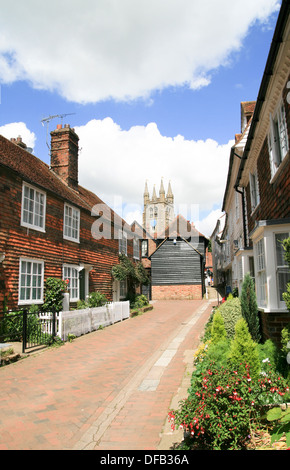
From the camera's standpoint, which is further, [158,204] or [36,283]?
[158,204]

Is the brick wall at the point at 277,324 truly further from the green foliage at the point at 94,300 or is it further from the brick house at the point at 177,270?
the brick house at the point at 177,270

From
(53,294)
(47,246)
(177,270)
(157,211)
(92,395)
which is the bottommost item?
(92,395)

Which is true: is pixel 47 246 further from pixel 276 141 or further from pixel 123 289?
pixel 123 289

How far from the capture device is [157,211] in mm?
112375

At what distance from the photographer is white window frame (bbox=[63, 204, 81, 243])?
53.2 feet

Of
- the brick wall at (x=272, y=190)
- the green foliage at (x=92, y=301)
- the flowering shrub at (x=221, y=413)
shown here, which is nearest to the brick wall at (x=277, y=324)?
the brick wall at (x=272, y=190)

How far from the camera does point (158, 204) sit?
113000mm

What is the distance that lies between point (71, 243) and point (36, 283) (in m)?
3.58

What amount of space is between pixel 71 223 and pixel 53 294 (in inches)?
168

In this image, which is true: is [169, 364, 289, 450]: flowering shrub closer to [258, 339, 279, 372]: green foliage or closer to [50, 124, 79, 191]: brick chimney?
[258, 339, 279, 372]: green foliage

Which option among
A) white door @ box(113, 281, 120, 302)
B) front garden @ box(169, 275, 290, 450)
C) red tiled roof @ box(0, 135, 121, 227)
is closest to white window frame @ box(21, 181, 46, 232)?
red tiled roof @ box(0, 135, 121, 227)

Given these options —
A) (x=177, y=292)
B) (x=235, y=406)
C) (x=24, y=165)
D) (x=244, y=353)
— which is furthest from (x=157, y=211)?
(x=235, y=406)
